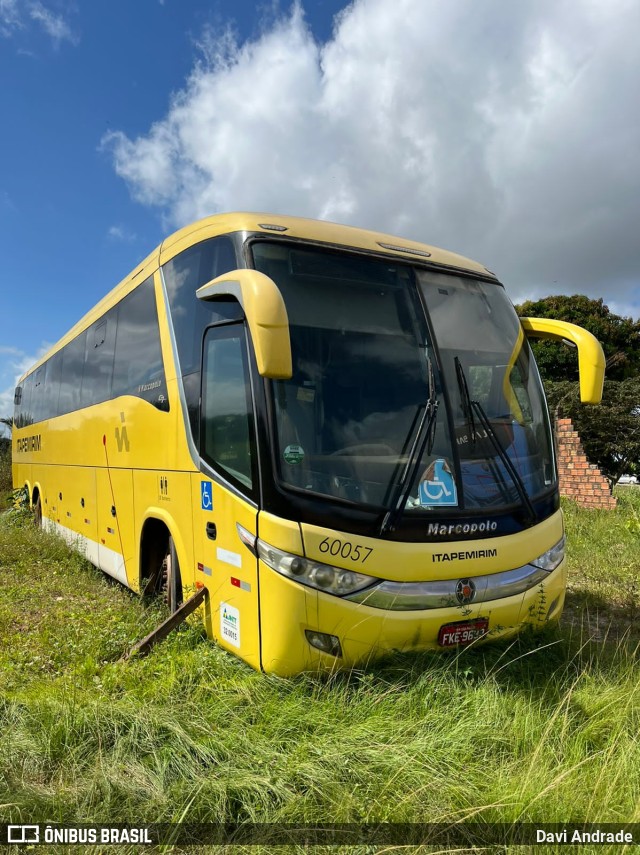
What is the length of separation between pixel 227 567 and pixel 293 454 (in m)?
0.95

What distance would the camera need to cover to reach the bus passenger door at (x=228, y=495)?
3.76 meters

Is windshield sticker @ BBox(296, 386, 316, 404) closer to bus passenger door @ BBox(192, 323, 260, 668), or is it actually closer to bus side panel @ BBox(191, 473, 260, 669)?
bus passenger door @ BBox(192, 323, 260, 668)

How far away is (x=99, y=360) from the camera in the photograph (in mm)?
7781

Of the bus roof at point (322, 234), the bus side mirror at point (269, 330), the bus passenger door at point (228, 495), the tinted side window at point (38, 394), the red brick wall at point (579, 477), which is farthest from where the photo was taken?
the tinted side window at point (38, 394)

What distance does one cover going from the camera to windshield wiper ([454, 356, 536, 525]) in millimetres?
4195

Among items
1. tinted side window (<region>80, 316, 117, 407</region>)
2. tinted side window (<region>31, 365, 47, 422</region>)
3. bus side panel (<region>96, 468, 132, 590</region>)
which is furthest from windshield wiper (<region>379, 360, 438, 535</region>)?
tinted side window (<region>31, 365, 47, 422</region>)

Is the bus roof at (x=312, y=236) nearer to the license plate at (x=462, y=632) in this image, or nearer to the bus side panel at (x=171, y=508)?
the bus side panel at (x=171, y=508)

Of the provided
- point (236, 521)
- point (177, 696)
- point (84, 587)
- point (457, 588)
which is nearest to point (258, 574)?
point (236, 521)

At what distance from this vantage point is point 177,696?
12.1ft

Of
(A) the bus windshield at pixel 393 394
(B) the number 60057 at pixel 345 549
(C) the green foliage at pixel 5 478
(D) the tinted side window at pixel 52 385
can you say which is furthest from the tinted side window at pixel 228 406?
(C) the green foliage at pixel 5 478

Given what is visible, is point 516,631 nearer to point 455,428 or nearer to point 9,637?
point 455,428

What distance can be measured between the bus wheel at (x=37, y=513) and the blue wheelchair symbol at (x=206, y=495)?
887 centimetres

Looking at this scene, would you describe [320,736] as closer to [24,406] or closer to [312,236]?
[312,236]

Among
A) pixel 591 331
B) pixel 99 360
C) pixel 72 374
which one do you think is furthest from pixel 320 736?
pixel 591 331
